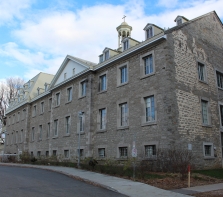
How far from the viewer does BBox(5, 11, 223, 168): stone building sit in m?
17.4

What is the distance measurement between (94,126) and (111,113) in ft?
8.41

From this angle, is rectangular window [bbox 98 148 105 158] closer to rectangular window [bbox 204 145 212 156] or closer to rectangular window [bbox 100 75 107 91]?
Result: rectangular window [bbox 100 75 107 91]

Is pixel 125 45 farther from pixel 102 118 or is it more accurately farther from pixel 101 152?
pixel 101 152

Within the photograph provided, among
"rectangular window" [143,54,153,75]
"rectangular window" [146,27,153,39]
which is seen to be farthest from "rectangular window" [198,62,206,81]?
"rectangular window" [146,27,153,39]

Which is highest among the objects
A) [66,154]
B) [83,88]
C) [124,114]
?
[83,88]

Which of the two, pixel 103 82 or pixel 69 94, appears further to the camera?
pixel 69 94

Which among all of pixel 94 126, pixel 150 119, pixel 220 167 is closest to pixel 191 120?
pixel 150 119

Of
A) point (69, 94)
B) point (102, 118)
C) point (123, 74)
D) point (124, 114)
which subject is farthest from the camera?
point (69, 94)

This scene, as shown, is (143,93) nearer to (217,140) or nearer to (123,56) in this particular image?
(123,56)

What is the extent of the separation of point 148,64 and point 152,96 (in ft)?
8.49

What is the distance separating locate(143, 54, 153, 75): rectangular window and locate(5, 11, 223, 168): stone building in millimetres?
74

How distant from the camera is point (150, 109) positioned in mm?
18359

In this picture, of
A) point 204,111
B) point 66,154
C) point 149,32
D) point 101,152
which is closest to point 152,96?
point 204,111

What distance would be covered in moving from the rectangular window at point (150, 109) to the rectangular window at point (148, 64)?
205 cm
